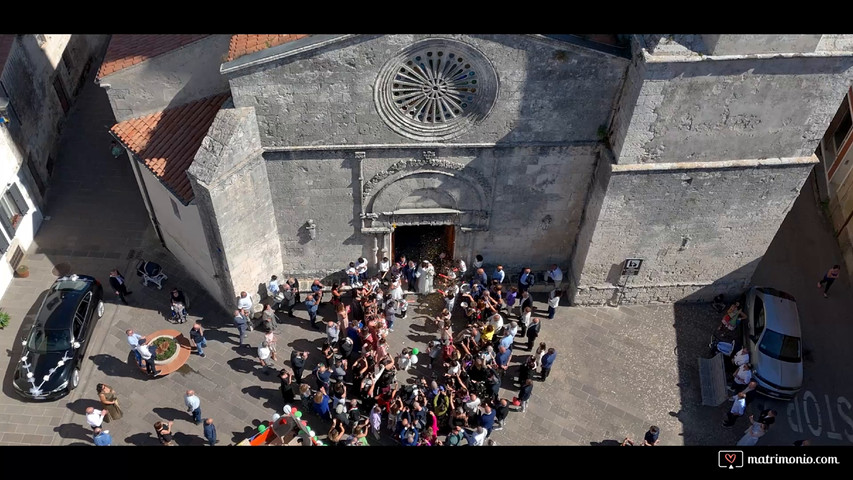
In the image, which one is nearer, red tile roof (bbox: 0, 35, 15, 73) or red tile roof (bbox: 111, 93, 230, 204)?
red tile roof (bbox: 111, 93, 230, 204)

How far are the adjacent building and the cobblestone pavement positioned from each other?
770 mm

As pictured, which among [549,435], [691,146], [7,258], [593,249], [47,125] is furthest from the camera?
[47,125]

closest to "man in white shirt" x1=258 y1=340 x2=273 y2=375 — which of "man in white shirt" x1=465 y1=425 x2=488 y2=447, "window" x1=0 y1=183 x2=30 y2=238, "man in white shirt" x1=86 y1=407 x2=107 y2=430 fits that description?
"man in white shirt" x1=86 y1=407 x2=107 y2=430

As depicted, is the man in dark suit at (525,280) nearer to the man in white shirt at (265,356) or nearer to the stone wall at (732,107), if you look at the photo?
the stone wall at (732,107)

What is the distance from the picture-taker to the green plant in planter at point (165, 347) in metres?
22.8

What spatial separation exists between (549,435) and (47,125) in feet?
73.0

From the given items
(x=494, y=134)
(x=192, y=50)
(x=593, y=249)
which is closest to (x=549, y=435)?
(x=593, y=249)

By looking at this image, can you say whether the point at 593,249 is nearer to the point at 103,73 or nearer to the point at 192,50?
the point at 192,50

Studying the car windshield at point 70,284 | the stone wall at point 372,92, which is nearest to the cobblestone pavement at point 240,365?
the car windshield at point 70,284

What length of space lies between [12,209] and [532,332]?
18.0 metres

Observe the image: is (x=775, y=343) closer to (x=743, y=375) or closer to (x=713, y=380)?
(x=743, y=375)

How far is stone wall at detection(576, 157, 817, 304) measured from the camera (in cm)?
2122

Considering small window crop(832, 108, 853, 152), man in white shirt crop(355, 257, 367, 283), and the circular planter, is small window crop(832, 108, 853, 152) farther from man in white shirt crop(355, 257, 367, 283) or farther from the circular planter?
the circular planter

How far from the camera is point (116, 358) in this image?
23.1 metres
